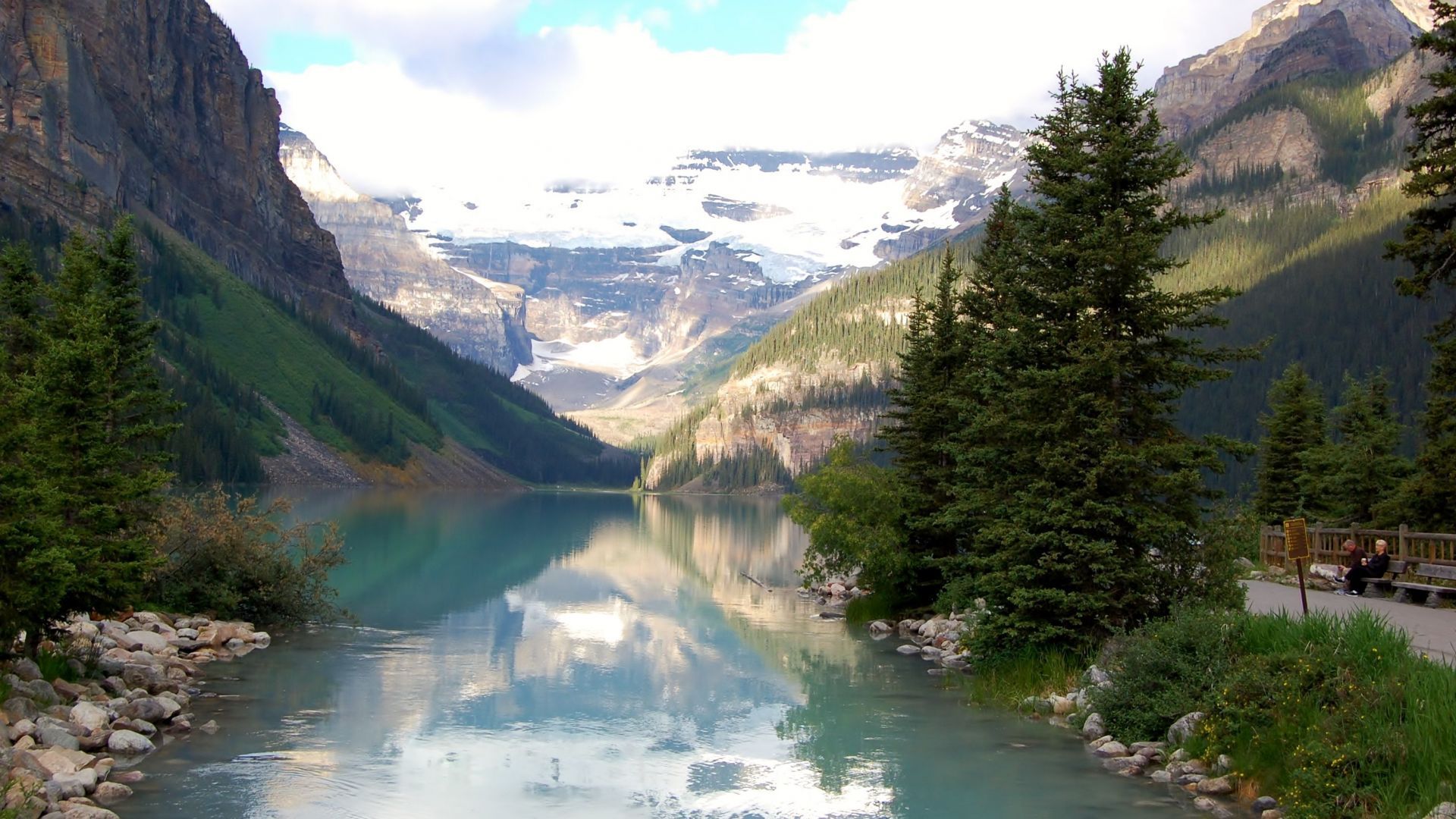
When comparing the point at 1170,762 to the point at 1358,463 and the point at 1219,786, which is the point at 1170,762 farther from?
the point at 1358,463

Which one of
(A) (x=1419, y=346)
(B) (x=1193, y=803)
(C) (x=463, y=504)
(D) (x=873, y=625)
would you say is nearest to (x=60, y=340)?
(B) (x=1193, y=803)

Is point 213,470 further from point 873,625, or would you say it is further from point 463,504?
point 873,625

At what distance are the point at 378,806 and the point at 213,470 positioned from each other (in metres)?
155

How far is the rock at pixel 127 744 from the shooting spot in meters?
22.5

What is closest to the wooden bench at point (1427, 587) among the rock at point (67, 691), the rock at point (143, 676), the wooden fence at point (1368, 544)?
the wooden fence at point (1368, 544)

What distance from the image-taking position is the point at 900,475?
148ft

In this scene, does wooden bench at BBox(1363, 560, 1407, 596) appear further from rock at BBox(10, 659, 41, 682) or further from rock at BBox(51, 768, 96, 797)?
rock at BBox(10, 659, 41, 682)

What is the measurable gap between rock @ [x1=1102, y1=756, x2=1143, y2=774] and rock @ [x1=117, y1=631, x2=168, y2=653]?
24.7 m

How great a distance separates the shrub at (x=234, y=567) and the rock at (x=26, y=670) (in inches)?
492

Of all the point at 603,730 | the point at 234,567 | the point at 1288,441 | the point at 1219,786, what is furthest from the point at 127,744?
the point at 1288,441

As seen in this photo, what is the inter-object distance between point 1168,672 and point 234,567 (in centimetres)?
3082

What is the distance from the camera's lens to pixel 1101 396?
28.1 m

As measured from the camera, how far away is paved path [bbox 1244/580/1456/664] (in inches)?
917

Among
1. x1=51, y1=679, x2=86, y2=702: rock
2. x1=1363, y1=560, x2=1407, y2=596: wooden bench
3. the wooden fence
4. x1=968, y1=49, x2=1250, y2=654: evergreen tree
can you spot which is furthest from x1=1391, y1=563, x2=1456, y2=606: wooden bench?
x1=51, y1=679, x2=86, y2=702: rock
